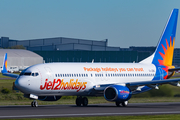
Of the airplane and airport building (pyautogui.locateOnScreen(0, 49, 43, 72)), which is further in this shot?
airport building (pyautogui.locateOnScreen(0, 49, 43, 72))

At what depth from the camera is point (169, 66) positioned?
47875 millimetres

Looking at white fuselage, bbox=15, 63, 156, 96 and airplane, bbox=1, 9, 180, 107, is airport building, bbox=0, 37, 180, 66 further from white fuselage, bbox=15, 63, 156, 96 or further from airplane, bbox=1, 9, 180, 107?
white fuselage, bbox=15, 63, 156, 96

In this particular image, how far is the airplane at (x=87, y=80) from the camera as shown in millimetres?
34938

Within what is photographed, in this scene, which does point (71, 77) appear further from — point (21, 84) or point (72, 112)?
point (72, 112)

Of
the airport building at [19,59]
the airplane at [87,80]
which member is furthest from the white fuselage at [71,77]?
the airport building at [19,59]

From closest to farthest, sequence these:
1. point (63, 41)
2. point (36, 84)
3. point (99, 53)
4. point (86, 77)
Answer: point (36, 84) → point (86, 77) → point (99, 53) → point (63, 41)

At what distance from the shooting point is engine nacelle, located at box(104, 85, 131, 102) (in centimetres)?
3669

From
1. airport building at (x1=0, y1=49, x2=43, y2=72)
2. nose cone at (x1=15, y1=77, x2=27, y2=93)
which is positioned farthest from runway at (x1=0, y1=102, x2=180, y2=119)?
airport building at (x1=0, y1=49, x2=43, y2=72)

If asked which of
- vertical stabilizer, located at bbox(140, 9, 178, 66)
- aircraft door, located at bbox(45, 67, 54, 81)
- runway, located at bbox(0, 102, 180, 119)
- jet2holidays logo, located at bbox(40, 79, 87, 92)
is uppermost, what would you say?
vertical stabilizer, located at bbox(140, 9, 178, 66)

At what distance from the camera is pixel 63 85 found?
3619 centimetres

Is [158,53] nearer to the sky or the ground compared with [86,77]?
nearer to the sky

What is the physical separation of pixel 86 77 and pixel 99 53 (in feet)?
338

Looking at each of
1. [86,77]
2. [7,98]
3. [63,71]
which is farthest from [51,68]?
[7,98]

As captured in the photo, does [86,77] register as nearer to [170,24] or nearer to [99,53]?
[170,24]
